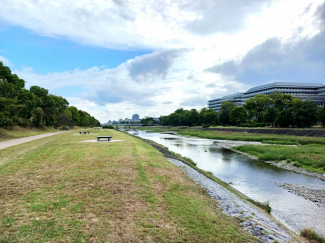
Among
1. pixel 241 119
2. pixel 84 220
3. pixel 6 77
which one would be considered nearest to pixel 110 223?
pixel 84 220

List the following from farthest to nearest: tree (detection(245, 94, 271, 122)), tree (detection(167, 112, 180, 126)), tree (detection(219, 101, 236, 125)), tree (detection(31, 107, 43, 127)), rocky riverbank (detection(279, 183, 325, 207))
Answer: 1. tree (detection(167, 112, 180, 126))
2. tree (detection(219, 101, 236, 125))
3. tree (detection(245, 94, 271, 122))
4. tree (detection(31, 107, 43, 127))
5. rocky riverbank (detection(279, 183, 325, 207))

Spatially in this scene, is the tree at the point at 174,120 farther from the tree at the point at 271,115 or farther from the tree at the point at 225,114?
the tree at the point at 271,115

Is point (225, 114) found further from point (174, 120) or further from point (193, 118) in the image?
point (174, 120)

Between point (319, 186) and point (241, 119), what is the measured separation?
73.5 meters

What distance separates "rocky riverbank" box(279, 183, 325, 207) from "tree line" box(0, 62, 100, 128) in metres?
32.2

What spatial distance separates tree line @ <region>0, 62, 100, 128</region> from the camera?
3112 centimetres

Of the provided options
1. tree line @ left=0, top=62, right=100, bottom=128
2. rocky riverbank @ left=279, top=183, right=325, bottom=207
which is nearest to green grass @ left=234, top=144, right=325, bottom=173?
rocky riverbank @ left=279, top=183, right=325, bottom=207

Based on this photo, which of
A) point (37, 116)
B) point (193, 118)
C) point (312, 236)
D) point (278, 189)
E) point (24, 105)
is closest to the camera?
point (312, 236)

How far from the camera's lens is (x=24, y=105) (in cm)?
3484

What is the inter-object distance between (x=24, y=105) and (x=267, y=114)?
206 ft

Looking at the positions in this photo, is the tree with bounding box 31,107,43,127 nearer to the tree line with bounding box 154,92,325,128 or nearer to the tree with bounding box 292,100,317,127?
the tree line with bounding box 154,92,325,128

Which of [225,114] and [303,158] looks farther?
[225,114]

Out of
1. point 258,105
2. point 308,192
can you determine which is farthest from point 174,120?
point 308,192

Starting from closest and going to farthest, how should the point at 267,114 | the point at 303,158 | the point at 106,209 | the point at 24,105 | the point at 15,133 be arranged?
the point at 106,209
the point at 303,158
the point at 24,105
the point at 15,133
the point at 267,114
